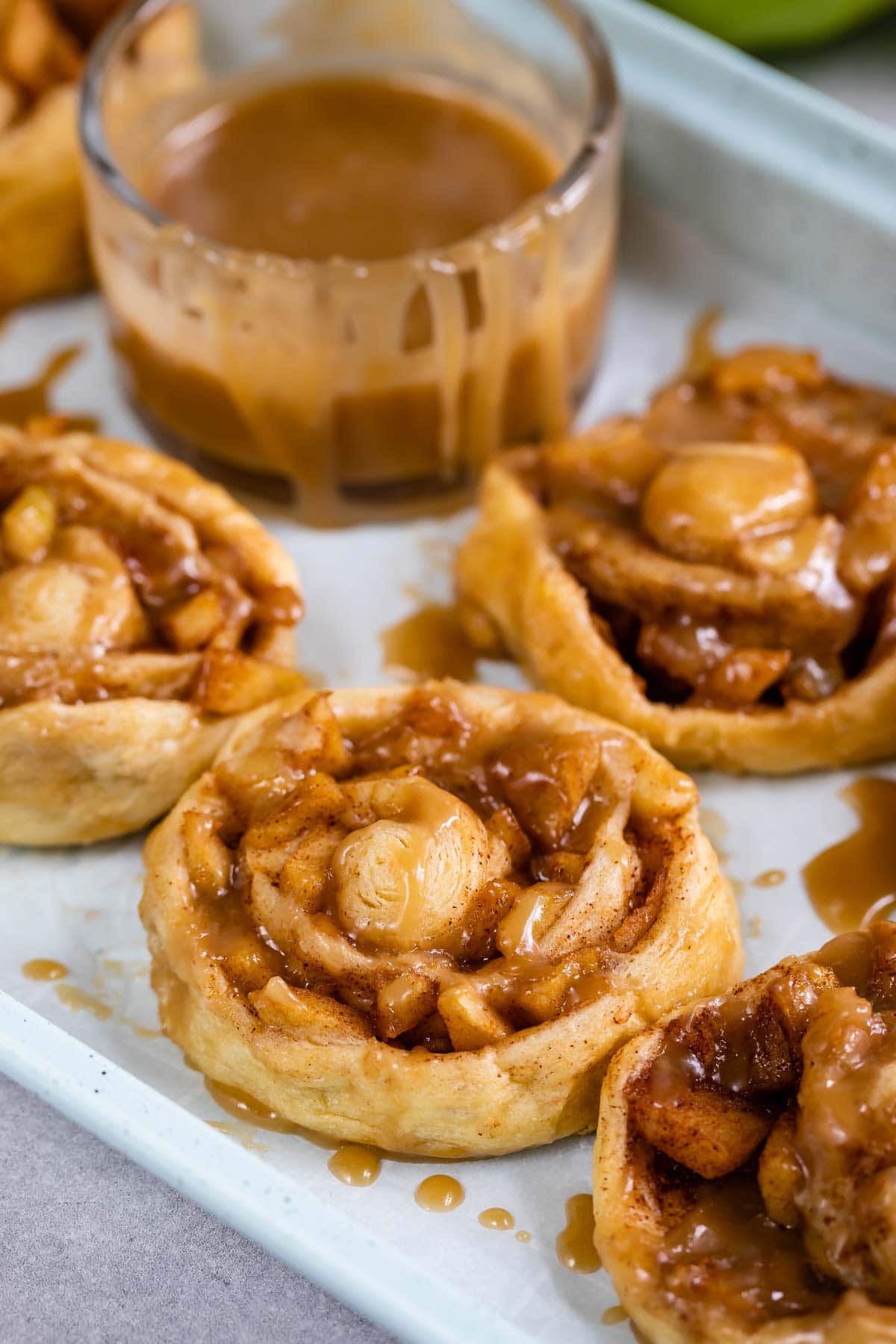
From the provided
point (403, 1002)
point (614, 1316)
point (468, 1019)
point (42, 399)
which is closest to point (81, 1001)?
point (403, 1002)

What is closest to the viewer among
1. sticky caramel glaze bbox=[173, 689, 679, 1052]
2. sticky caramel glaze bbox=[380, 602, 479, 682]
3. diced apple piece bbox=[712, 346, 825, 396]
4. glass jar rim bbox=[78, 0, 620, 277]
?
sticky caramel glaze bbox=[173, 689, 679, 1052]

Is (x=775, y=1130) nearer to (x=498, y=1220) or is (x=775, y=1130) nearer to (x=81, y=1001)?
(x=498, y=1220)

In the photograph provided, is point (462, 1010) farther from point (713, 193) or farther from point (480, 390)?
point (713, 193)

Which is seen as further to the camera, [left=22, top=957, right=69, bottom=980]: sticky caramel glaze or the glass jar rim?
the glass jar rim

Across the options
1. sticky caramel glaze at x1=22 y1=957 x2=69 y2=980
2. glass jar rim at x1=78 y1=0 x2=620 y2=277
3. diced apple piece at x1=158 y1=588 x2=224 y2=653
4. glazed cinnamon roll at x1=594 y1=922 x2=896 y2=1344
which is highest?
glass jar rim at x1=78 y1=0 x2=620 y2=277

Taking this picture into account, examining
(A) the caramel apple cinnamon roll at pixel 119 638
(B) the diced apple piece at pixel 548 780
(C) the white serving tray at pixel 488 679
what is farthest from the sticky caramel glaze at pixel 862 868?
(A) the caramel apple cinnamon roll at pixel 119 638

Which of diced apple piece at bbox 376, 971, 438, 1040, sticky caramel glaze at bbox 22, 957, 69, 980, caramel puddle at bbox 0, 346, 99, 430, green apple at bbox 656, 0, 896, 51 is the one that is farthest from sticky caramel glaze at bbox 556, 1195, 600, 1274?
green apple at bbox 656, 0, 896, 51

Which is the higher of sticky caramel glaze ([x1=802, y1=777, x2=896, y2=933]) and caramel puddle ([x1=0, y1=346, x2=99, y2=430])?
caramel puddle ([x1=0, y1=346, x2=99, y2=430])

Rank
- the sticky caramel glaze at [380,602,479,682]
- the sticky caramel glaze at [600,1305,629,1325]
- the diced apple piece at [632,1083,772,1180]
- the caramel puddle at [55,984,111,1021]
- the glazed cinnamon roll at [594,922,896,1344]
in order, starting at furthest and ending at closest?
the sticky caramel glaze at [380,602,479,682]
the caramel puddle at [55,984,111,1021]
the sticky caramel glaze at [600,1305,629,1325]
the diced apple piece at [632,1083,772,1180]
the glazed cinnamon roll at [594,922,896,1344]

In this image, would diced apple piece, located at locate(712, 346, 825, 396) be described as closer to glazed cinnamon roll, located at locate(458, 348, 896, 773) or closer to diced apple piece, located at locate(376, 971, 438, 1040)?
glazed cinnamon roll, located at locate(458, 348, 896, 773)
